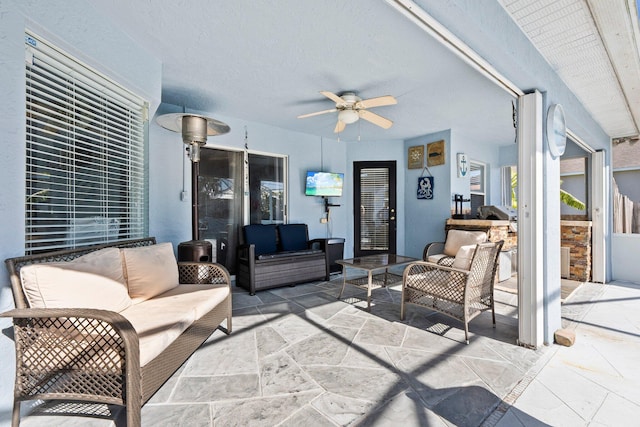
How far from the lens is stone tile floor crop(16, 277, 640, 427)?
1614mm

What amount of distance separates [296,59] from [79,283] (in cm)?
248

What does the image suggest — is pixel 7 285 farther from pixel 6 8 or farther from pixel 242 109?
pixel 242 109

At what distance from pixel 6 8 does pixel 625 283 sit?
A: 7.38 metres

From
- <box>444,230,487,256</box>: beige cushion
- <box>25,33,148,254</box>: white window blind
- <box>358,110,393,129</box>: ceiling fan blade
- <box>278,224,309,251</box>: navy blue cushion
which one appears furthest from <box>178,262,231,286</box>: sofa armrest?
<box>444,230,487,256</box>: beige cushion

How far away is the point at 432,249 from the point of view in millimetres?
4520

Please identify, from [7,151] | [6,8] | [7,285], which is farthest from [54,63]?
[7,285]

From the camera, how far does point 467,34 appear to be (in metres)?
1.71

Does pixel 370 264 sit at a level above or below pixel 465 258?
below

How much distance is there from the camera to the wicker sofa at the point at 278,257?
406 centimetres

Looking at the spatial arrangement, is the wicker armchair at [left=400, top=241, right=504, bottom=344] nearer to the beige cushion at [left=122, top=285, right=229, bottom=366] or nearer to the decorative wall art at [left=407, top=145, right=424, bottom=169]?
the beige cushion at [left=122, top=285, right=229, bottom=366]

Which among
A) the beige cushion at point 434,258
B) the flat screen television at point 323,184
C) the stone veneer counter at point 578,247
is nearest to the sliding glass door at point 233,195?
the flat screen television at point 323,184

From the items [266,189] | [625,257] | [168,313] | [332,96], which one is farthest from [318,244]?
[625,257]

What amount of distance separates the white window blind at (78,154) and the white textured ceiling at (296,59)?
1.88 feet

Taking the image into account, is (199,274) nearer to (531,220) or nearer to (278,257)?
(278,257)
